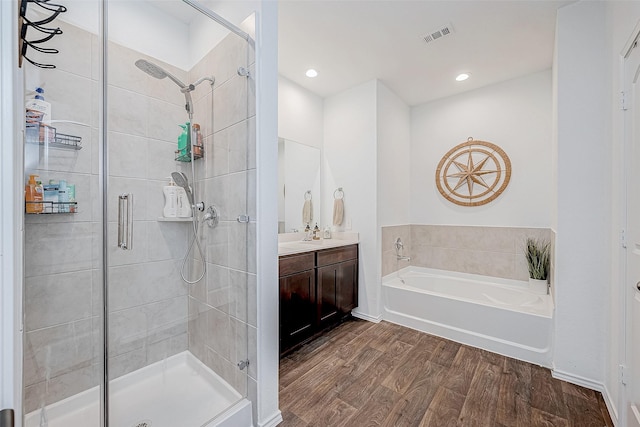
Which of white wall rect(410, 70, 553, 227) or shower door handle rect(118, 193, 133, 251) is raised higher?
white wall rect(410, 70, 553, 227)

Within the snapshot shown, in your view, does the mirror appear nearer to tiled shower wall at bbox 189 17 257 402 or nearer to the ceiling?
the ceiling

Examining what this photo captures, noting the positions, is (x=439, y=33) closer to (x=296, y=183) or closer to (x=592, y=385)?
(x=296, y=183)

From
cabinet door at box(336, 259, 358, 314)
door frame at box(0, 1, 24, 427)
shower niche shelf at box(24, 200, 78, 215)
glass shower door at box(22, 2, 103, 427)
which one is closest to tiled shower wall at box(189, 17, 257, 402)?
glass shower door at box(22, 2, 103, 427)

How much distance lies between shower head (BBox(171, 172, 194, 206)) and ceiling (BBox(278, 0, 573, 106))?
1.37 metres

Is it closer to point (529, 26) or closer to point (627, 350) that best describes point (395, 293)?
point (627, 350)

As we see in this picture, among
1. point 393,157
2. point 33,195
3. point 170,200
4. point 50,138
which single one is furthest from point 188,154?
point 393,157

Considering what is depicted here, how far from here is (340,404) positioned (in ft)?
5.50

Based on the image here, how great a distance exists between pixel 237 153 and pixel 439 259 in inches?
114

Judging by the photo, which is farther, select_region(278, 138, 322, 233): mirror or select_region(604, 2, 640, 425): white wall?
select_region(278, 138, 322, 233): mirror

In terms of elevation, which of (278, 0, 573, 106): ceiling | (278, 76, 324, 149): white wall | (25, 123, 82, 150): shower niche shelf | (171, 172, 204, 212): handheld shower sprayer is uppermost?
(278, 0, 573, 106): ceiling

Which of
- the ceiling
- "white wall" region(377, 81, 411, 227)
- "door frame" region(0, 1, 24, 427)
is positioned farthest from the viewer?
"white wall" region(377, 81, 411, 227)

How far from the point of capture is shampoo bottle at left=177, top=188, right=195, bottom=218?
5.70 ft

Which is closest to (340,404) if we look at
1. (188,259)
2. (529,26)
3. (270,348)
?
(270,348)

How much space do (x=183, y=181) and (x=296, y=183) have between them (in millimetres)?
1476
